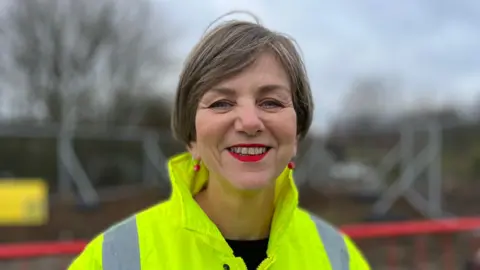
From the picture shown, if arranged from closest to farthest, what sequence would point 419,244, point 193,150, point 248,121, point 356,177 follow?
point 248,121, point 193,150, point 419,244, point 356,177

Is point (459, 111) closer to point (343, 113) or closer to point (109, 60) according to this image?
point (343, 113)

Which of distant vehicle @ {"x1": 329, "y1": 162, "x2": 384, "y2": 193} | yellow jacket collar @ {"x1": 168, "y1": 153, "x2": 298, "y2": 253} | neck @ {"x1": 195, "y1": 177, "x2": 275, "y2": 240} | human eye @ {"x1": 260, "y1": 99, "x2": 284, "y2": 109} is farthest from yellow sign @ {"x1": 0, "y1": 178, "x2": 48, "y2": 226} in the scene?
human eye @ {"x1": 260, "y1": 99, "x2": 284, "y2": 109}

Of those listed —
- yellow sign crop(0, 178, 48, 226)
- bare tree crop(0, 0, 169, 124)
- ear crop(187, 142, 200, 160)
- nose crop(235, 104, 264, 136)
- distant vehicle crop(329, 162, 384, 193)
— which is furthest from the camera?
bare tree crop(0, 0, 169, 124)

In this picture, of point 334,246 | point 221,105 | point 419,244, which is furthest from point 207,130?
point 419,244

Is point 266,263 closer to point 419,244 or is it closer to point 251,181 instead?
point 251,181

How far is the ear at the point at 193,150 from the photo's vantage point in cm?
161

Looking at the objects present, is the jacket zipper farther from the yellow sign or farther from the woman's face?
the yellow sign

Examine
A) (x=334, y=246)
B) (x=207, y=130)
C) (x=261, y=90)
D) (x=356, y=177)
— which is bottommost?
(x=356, y=177)

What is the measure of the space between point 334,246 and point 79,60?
934 inches

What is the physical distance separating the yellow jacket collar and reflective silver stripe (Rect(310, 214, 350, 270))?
0.56 ft

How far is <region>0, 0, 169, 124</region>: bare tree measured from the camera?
916 inches

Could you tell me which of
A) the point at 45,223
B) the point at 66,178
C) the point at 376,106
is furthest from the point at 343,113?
the point at 45,223

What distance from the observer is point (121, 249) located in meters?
1.43

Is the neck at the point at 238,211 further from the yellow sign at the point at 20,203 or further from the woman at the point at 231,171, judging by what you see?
the yellow sign at the point at 20,203
